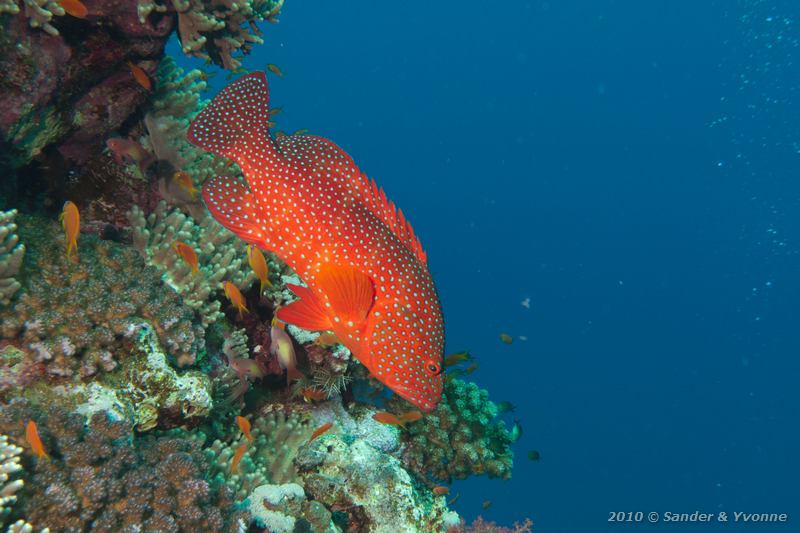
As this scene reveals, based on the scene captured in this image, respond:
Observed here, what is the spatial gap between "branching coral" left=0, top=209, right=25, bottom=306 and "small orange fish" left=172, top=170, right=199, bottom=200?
1.84 metres

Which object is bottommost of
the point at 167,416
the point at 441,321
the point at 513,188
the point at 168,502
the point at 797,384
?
the point at 168,502

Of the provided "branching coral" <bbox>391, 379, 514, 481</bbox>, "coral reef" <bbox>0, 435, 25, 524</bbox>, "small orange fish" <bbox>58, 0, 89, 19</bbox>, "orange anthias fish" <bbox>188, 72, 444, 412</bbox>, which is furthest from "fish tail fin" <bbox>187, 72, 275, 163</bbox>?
"branching coral" <bbox>391, 379, 514, 481</bbox>

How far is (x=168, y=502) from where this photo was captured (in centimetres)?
322

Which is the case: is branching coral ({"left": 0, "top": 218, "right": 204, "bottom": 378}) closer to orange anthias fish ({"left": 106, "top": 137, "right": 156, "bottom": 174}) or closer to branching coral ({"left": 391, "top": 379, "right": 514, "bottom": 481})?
orange anthias fish ({"left": 106, "top": 137, "right": 156, "bottom": 174})

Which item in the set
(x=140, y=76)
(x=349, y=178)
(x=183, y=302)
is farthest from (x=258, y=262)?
(x=140, y=76)

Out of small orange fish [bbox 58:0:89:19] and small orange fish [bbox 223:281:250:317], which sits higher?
small orange fish [bbox 58:0:89:19]

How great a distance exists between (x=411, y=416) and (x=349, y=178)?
3.30m

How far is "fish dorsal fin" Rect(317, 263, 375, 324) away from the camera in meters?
3.82

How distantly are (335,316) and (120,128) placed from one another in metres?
3.81

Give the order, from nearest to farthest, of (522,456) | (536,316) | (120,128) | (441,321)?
(441,321), (120,128), (522,456), (536,316)

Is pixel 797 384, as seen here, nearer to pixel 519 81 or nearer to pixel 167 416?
pixel 519 81

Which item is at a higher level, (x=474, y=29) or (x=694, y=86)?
(x=474, y=29)

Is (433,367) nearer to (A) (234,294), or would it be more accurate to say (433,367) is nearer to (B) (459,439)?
(A) (234,294)

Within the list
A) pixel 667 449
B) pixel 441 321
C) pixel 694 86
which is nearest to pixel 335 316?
pixel 441 321
